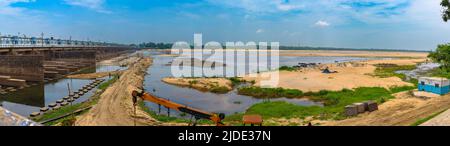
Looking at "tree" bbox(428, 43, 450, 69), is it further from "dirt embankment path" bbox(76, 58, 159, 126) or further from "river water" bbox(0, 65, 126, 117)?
"river water" bbox(0, 65, 126, 117)

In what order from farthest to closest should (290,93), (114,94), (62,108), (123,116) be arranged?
(290,93)
(114,94)
(62,108)
(123,116)

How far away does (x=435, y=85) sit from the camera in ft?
90.2

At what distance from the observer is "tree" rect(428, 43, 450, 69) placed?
22984 mm

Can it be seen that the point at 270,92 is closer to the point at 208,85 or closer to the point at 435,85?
the point at 208,85

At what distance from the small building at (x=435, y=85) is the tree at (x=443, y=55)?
4.05 meters

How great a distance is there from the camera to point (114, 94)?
104 feet

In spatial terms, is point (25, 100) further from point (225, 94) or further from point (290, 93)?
point (290, 93)

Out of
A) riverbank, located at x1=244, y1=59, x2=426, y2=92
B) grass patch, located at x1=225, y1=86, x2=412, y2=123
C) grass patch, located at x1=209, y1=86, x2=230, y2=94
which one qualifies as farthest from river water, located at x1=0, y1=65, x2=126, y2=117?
riverbank, located at x1=244, y1=59, x2=426, y2=92

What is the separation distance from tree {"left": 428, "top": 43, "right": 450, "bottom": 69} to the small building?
4.05 m

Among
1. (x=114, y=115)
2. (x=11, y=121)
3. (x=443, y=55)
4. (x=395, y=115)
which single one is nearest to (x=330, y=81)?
(x=443, y=55)

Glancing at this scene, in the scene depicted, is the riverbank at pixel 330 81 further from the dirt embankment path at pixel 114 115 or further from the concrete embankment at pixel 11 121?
the concrete embankment at pixel 11 121
